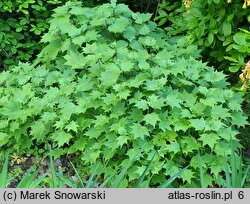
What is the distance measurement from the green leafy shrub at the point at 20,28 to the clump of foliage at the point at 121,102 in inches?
40.2

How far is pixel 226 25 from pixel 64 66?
1.66 m

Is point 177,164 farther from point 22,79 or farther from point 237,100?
point 22,79

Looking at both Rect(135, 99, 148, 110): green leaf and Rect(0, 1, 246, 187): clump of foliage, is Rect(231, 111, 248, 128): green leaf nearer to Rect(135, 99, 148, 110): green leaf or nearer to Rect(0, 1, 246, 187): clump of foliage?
Rect(0, 1, 246, 187): clump of foliage

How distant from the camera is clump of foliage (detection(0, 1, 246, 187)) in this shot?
13.3 feet

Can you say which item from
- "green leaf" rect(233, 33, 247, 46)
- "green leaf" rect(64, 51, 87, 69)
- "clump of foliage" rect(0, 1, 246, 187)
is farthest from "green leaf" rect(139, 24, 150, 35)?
"green leaf" rect(233, 33, 247, 46)

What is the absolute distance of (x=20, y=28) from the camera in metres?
6.17

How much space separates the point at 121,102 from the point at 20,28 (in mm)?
2378

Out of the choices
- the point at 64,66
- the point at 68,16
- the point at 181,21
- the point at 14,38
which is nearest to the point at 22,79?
the point at 64,66

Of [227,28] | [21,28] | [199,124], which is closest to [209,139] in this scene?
[199,124]

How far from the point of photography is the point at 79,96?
462 centimetres

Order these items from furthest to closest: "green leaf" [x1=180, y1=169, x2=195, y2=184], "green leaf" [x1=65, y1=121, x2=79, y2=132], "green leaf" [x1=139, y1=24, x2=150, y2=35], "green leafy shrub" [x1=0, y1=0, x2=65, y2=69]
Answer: "green leafy shrub" [x1=0, y1=0, x2=65, y2=69], "green leaf" [x1=139, y1=24, x2=150, y2=35], "green leaf" [x1=65, y1=121, x2=79, y2=132], "green leaf" [x1=180, y1=169, x2=195, y2=184]

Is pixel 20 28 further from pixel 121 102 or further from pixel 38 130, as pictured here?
pixel 121 102

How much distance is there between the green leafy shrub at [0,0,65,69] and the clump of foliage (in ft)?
3.35

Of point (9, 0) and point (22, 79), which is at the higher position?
point (9, 0)
